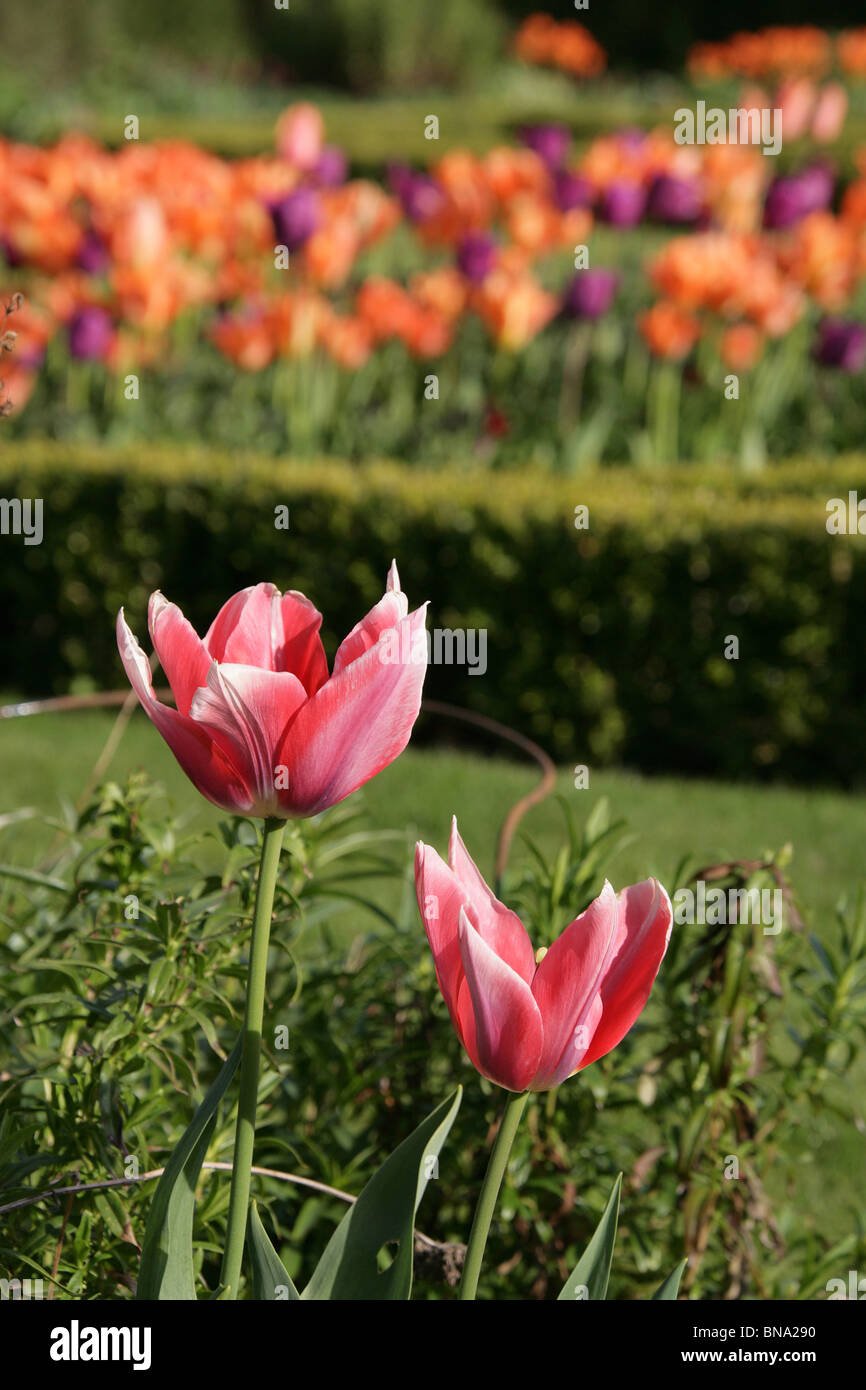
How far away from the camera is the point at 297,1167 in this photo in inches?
71.7

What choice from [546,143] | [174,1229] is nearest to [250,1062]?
[174,1229]

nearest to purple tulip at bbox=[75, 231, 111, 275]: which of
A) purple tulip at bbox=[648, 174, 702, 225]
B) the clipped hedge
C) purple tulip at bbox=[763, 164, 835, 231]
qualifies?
the clipped hedge

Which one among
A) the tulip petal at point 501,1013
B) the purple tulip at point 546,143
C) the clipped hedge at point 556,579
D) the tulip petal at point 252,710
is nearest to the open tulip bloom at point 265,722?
the tulip petal at point 252,710

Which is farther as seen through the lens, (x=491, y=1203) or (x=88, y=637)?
(x=88, y=637)

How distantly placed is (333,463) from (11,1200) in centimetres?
513

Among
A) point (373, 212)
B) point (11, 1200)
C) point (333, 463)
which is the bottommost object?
point (11, 1200)

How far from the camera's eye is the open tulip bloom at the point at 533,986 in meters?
1.01

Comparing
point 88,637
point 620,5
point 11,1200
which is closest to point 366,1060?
point 11,1200

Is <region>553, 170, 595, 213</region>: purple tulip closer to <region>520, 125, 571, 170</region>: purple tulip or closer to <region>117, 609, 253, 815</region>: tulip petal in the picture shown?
<region>520, 125, 571, 170</region>: purple tulip

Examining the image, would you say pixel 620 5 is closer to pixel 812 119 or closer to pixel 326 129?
pixel 326 129

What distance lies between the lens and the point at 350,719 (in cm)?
104

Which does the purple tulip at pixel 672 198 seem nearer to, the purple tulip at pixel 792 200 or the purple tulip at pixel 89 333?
the purple tulip at pixel 792 200

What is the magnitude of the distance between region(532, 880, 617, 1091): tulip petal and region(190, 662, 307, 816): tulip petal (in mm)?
245

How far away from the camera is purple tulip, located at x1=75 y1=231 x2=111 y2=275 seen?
6.51m
